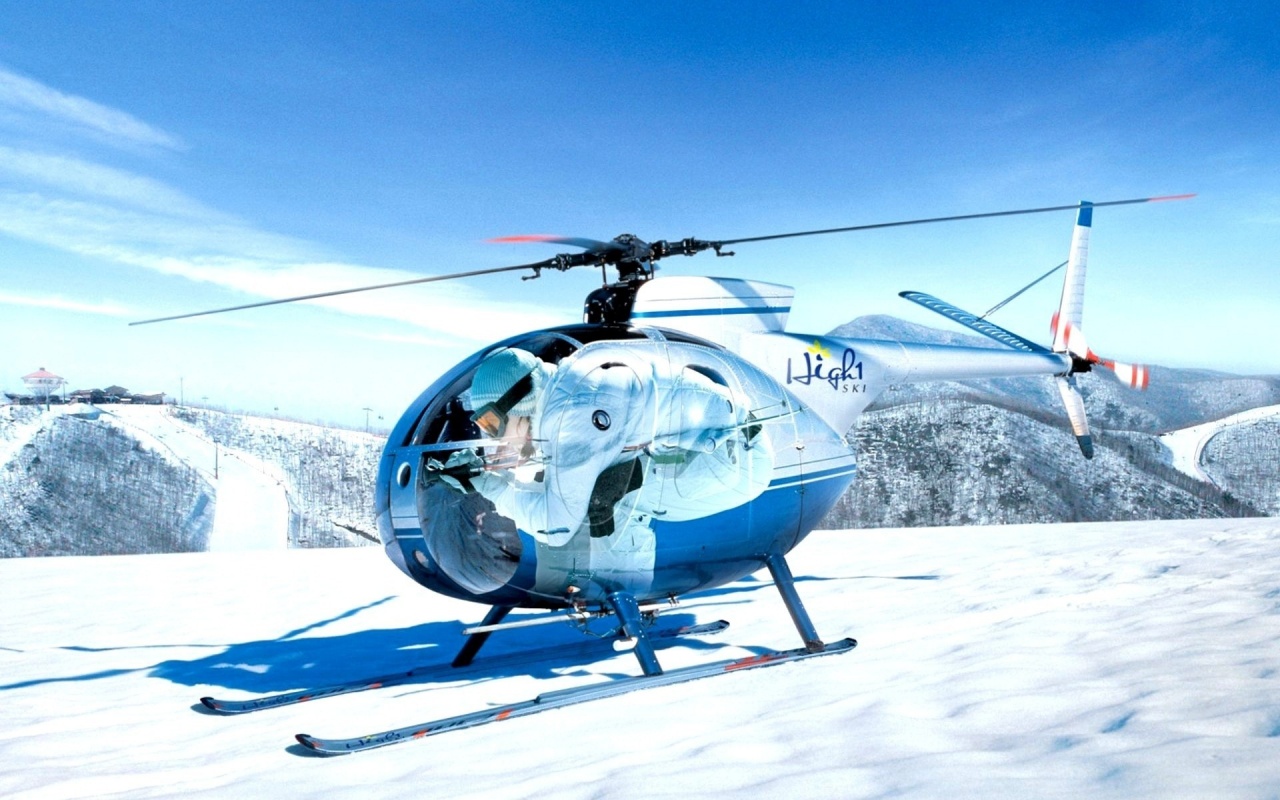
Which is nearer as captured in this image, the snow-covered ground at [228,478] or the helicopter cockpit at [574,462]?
the helicopter cockpit at [574,462]

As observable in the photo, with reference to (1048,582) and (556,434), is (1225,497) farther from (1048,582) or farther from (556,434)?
(556,434)

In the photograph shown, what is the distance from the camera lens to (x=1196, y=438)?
84.2 meters

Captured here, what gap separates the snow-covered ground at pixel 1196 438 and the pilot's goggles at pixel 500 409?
89.6m

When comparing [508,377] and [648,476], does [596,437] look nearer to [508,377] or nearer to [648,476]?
[648,476]

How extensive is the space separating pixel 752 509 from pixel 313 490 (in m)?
54.7

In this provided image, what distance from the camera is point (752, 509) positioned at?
6.83 meters

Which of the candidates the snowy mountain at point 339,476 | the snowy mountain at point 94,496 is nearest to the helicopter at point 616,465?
the snowy mountain at point 339,476

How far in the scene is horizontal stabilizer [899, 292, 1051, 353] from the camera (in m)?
10.9

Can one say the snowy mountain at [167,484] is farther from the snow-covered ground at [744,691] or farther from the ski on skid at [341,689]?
the ski on skid at [341,689]

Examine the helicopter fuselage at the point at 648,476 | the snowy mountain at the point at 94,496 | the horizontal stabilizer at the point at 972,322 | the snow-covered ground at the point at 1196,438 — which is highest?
the horizontal stabilizer at the point at 972,322

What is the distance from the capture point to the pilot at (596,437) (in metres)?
5.80

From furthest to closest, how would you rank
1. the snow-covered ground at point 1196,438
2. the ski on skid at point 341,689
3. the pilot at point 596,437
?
1. the snow-covered ground at point 1196,438
2. the ski on skid at point 341,689
3. the pilot at point 596,437

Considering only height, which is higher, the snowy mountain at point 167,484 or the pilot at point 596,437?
the pilot at point 596,437

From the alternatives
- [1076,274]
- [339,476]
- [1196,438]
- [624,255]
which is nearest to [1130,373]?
[1076,274]
